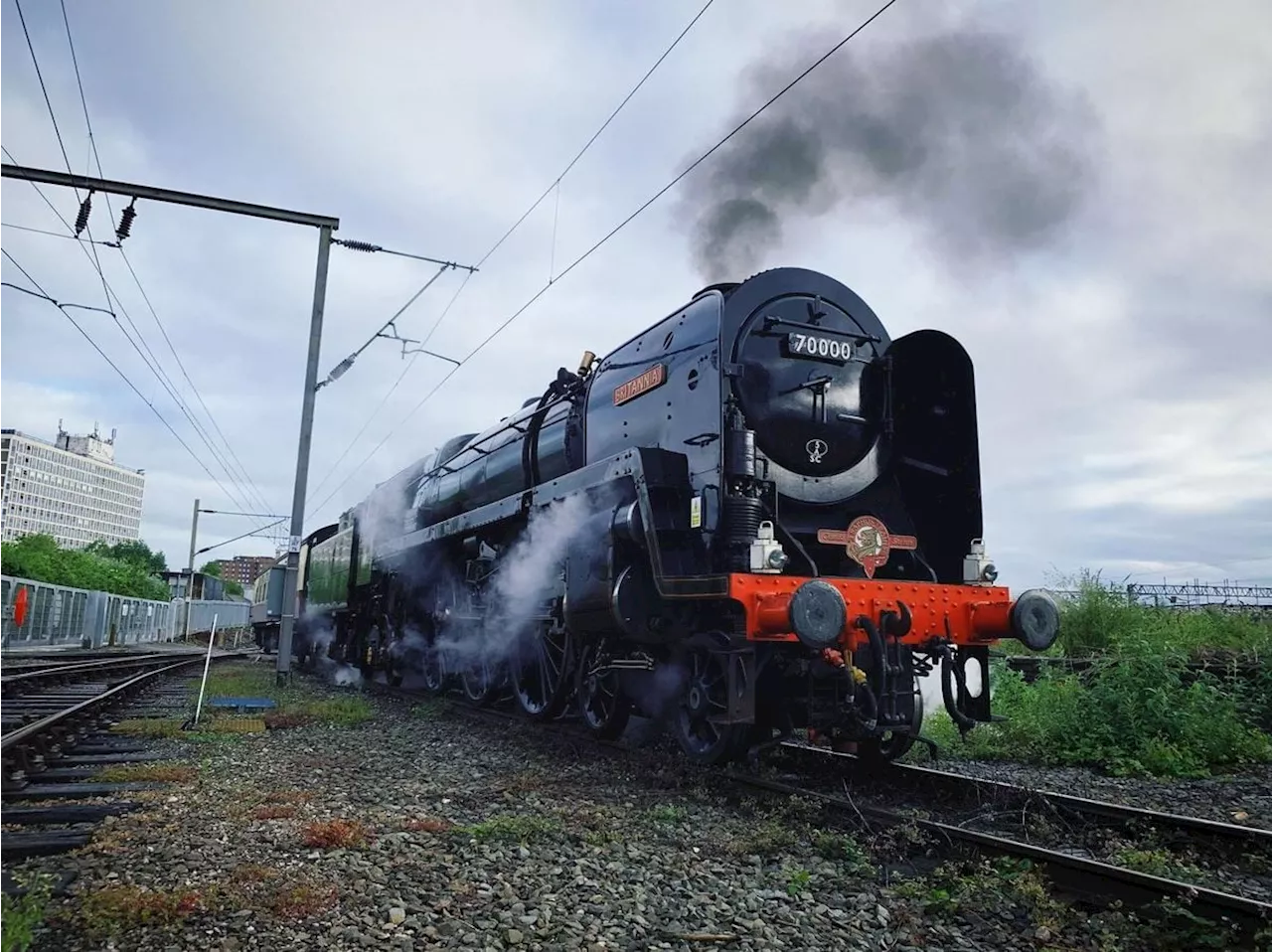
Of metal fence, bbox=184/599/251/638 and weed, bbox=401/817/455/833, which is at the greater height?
metal fence, bbox=184/599/251/638

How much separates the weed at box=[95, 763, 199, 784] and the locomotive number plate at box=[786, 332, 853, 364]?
5127 mm

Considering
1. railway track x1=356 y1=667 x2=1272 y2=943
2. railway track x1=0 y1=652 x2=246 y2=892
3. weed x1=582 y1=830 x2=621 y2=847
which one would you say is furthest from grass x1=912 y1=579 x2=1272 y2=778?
railway track x1=0 y1=652 x2=246 y2=892

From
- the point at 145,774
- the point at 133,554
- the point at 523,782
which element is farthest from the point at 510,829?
the point at 133,554

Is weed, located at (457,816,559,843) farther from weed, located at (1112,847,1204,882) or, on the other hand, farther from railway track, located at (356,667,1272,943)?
weed, located at (1112,847,1204,882)

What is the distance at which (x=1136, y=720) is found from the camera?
26.5 ft

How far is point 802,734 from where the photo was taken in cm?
859

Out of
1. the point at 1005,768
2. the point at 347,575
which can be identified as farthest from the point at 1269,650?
the point at 347,575

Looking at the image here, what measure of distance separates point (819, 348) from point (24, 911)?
18.5ft

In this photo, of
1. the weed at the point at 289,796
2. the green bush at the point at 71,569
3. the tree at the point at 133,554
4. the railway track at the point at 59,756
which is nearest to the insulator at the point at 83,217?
the railway track at the point at 59,756

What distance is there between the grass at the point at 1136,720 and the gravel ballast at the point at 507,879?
364 cm

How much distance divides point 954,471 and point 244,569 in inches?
6463

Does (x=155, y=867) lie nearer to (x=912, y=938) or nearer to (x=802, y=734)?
(x=912, y=938)

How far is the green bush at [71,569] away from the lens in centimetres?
4956

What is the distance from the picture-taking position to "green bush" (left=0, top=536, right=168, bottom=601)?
163ft
